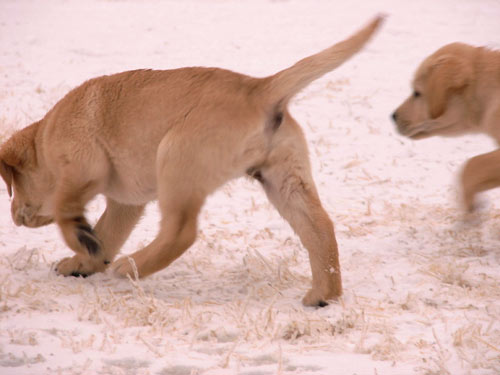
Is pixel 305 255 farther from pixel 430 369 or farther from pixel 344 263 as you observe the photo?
pixel 430 369

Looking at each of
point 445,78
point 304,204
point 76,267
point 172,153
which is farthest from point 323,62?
point 76,267

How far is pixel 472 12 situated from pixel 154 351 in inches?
450

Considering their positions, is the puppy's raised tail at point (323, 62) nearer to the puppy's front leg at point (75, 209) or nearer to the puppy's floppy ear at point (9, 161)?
the puppy's front leg at point (75, 209)

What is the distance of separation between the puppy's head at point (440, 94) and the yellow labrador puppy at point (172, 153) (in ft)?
5.03

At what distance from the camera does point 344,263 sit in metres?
5.08

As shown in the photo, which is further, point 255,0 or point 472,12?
point 255,0

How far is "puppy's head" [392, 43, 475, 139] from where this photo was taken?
5406 mm

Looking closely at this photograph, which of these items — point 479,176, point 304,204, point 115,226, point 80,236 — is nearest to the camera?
point 304,204

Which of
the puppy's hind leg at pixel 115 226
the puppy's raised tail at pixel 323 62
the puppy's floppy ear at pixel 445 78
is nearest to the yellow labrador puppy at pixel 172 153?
the puppy's raised tail at pixel 323 62

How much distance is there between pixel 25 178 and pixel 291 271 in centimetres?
201

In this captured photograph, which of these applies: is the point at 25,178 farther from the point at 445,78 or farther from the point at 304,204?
the point at 445,78

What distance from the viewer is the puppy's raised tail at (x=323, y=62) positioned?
4090mm

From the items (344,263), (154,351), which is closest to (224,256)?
(344,263)

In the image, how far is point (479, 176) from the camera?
4871 millimetres
